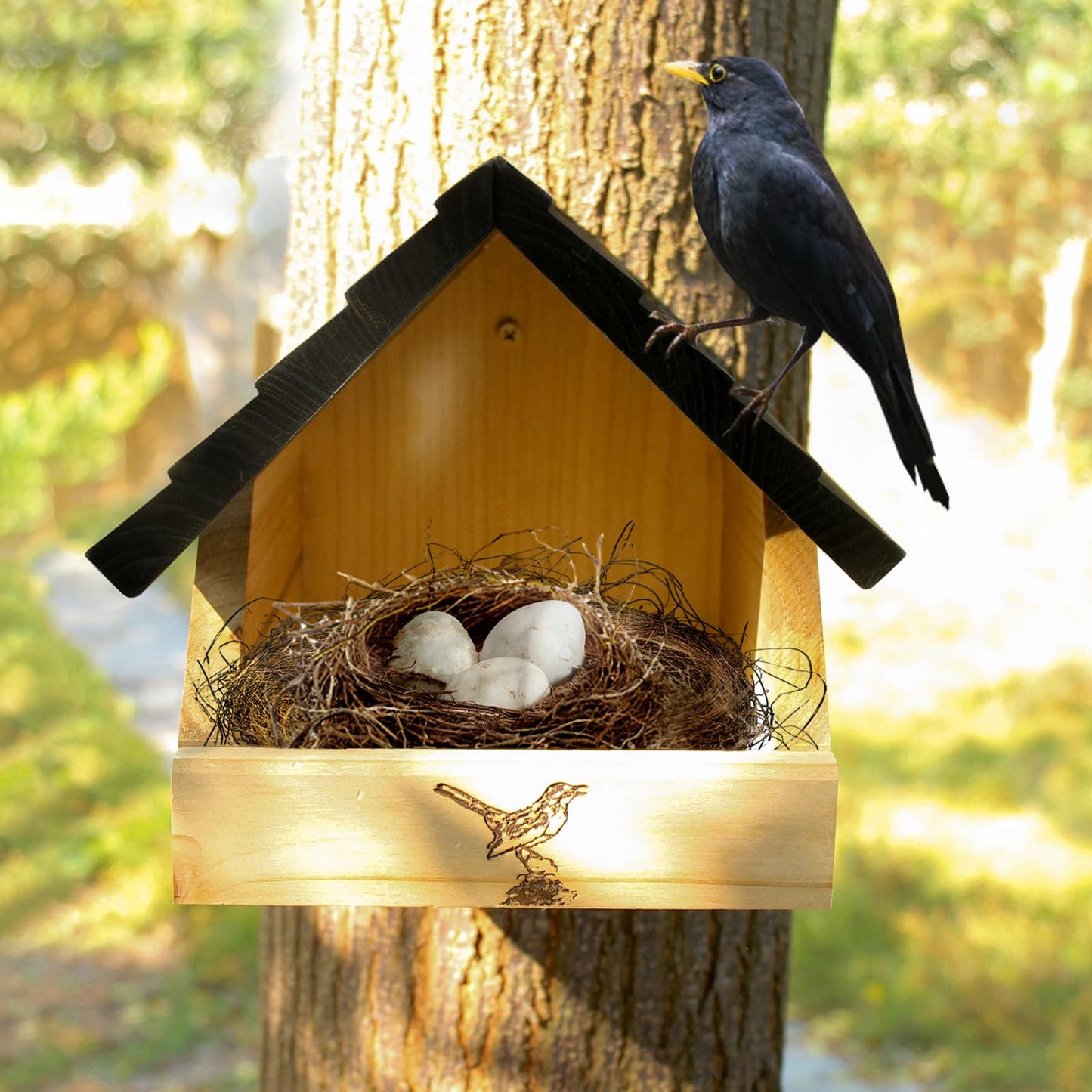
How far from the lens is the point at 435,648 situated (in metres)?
1.27

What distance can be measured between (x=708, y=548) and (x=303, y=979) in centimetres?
83

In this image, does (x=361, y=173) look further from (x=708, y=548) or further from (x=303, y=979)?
(x=303, y=979)

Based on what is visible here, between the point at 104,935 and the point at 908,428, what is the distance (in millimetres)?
3167

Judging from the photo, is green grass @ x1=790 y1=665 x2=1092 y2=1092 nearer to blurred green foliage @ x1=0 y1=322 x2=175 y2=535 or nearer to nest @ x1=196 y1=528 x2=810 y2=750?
nest @ x1=196 y1=528 x2=810 y2=750

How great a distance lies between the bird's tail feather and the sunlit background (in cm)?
114

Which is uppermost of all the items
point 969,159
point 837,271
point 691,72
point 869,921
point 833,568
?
point 969,159

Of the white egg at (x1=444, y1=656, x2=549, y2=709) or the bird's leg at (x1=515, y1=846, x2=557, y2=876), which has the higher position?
the white egg at (x1=444, y1=656, x2=549, y2=709)

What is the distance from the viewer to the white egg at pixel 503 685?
1197mm

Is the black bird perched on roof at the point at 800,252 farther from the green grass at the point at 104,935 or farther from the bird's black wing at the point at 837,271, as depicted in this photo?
the green grass at the point at 104,935

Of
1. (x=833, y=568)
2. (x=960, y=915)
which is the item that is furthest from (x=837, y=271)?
(x=833, y=568)

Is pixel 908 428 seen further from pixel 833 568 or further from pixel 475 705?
pixel 833 568

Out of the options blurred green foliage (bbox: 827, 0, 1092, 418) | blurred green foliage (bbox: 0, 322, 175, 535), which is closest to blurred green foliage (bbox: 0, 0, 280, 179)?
blurred green foliage (bbox: 827, 0, 1092, 418)

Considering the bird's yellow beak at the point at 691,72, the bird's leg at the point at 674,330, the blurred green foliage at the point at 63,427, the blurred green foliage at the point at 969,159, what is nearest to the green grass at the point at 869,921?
the blurred green foliage at the point at 63,427

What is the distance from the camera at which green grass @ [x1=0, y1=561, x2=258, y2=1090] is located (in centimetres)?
310
